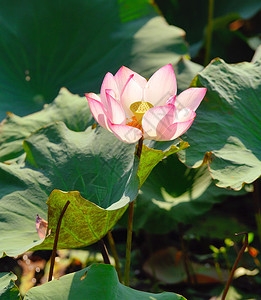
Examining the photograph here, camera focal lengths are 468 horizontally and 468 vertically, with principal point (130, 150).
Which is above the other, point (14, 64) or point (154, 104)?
point (154, 104)

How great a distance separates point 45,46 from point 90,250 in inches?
32.7

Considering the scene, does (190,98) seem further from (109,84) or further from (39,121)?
(39,121)

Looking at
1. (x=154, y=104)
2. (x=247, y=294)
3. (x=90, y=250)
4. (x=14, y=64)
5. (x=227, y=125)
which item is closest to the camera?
(x=154, y=104)

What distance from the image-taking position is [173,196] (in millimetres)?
1426

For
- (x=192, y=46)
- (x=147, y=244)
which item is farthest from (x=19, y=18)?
(x=147, y=244)

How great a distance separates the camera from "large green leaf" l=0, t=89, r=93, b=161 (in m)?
1.42

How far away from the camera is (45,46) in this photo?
6.20ft

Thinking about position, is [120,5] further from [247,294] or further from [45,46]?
[247,294]

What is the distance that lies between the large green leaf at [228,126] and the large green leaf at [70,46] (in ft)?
1.55

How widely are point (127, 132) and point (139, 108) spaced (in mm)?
104

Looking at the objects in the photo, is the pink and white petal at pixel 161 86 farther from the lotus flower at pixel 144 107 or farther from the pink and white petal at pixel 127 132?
the pink and white petal at pixel 127 132

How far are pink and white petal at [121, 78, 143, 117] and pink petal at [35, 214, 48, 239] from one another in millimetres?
297

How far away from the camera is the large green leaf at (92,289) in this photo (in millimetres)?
877

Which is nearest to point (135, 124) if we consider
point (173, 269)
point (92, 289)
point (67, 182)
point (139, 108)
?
point (139, 108)
